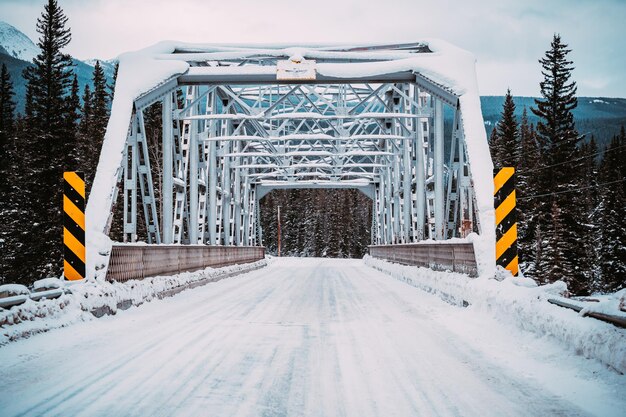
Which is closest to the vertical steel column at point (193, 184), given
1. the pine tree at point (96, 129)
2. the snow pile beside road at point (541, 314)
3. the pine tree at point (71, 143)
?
the snow pile beside road at point (541, 314)

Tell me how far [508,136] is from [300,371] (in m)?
47.0

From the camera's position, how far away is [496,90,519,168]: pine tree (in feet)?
151

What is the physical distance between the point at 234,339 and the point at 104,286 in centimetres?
285

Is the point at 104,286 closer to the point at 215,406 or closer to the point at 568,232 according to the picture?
the point at 215,406

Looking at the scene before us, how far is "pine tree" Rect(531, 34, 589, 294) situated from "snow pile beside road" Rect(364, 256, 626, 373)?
2853 centimetres

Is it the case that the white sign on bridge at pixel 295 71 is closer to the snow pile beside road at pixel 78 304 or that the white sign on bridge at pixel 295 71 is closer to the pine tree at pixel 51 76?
the snow pile beside road at pixel 78 304

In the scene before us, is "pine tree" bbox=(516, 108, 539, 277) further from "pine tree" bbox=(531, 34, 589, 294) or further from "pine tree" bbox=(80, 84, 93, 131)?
"pine tree" bbox=(80, 84, 93, 131)

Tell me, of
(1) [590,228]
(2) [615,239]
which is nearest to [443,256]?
(1) [590,228]

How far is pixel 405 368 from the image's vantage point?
15.0 ft

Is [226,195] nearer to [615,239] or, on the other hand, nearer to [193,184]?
[193,184]

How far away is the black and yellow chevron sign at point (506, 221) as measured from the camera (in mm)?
8539

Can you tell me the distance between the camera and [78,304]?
6.93 metres

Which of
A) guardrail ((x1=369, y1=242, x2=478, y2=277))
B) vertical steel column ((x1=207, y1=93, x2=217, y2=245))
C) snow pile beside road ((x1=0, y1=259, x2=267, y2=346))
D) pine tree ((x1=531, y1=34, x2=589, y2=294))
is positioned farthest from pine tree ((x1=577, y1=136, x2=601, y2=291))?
snow pile beside road ((x1=0, y1=259, x2=267, y2=346))

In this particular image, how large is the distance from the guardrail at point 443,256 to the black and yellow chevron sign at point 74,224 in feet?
19.9
